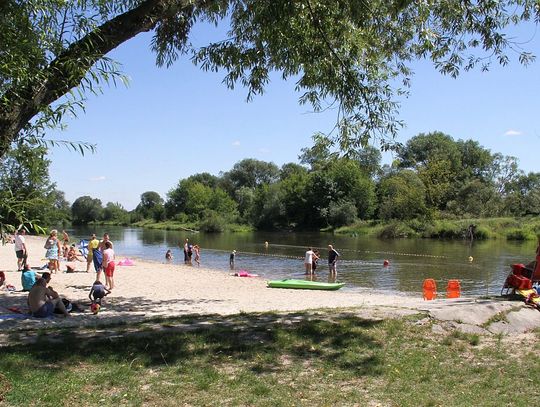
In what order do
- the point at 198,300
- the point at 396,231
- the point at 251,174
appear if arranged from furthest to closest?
the point at 251,174 → the point at 396,231 → the point at 198,300

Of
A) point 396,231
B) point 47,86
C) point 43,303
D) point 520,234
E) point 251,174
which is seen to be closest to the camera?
point 47,86

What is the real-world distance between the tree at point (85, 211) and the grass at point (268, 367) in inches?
5879

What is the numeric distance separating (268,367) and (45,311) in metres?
6.74

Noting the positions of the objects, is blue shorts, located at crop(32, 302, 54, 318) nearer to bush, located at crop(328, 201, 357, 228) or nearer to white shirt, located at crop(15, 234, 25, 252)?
white shirt, located at crop(15, 234, 25, 252)

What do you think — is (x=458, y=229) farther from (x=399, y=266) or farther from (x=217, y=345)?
(x=217, y=345)

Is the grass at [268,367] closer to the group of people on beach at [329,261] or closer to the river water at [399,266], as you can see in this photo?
the river water at [399,266]

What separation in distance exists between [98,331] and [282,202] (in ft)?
279

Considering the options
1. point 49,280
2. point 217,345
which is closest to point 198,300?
point 49,280

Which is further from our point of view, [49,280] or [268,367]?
[49,280]

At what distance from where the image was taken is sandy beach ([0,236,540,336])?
31.3 ft

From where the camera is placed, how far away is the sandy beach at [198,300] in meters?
9.53

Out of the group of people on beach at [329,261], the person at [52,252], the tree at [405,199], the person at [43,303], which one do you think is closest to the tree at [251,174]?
the tree at [405,199]

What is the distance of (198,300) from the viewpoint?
15.0 m

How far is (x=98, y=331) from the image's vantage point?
822 centimetres
